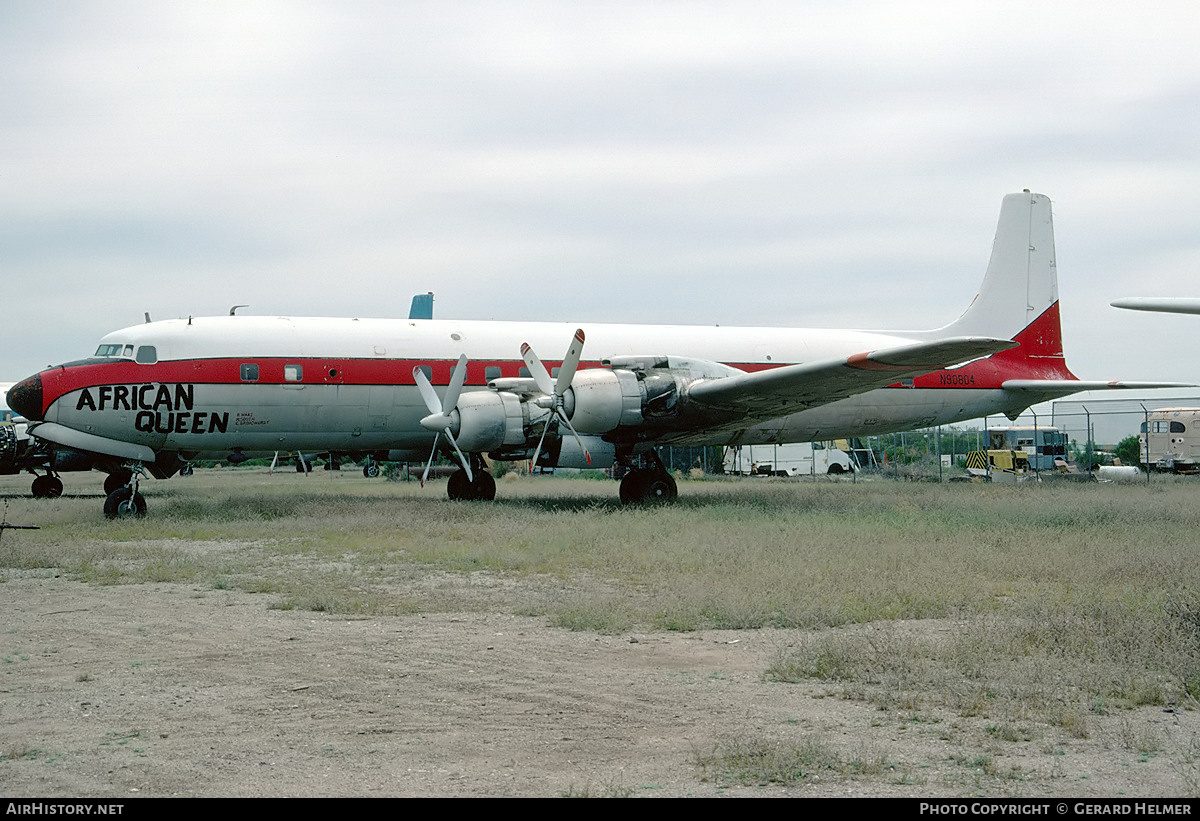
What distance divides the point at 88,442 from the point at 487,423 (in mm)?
6693

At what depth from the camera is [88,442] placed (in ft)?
56.3

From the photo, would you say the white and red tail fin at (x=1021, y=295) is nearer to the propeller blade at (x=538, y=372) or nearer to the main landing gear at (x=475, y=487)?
the propeller blade at (x=538, y=372)

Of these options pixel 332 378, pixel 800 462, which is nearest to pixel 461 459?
pixel 332 378

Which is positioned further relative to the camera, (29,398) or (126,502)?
(126,502)

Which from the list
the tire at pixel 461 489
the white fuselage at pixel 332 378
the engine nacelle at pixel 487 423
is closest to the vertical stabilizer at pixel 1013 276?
the white fuselage at pixel 332 378

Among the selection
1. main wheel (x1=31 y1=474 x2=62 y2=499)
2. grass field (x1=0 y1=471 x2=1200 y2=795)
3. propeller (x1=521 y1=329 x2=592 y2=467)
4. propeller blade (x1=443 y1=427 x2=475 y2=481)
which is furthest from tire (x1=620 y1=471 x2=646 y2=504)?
main wheel (x1=31 y1=474 x2=62 y2=499)

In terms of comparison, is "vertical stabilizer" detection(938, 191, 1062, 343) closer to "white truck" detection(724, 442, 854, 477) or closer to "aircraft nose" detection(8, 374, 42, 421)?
"white truck" detection(724, 442, 854, 477)

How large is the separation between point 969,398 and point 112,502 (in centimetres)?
1715

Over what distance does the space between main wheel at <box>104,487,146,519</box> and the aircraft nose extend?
176 cm

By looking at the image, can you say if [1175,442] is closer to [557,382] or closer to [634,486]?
[634,486]

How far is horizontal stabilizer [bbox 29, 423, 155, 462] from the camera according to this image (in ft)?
55.5

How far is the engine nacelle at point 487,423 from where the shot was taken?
17844 mm

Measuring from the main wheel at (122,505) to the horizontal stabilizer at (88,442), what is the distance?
65 centimetres

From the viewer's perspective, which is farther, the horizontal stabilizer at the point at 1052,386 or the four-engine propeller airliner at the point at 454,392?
the horizontal stabilizer at the point at 1052,386
